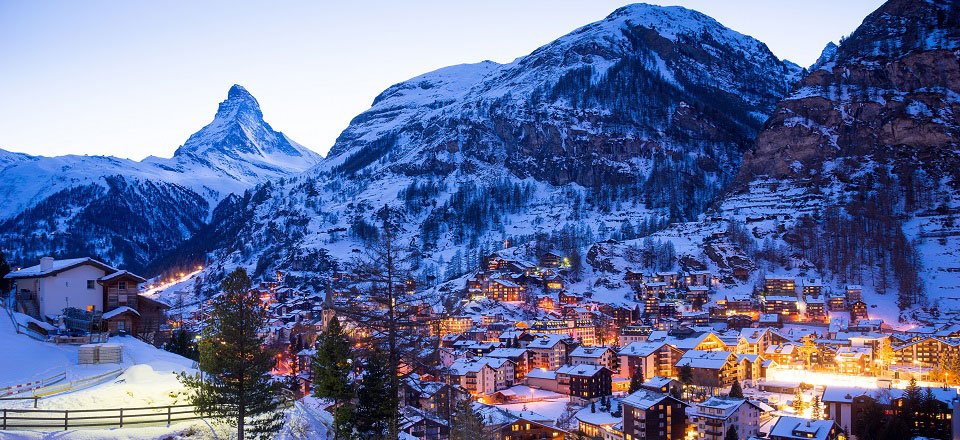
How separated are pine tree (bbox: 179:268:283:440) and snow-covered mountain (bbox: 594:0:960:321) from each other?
380 ft

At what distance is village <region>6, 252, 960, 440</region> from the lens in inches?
1478

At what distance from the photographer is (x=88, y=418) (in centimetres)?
2098

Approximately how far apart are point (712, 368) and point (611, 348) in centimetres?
1466

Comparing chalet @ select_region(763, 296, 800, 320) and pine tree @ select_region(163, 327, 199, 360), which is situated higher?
pine tree @ select_region(163, 327, 199, 360)

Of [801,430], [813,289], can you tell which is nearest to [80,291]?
[801,430]

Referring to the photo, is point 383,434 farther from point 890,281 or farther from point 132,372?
point 890,281

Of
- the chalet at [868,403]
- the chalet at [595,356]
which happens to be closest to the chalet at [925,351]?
the chalet at [868,403]

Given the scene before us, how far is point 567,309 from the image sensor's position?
123 metres

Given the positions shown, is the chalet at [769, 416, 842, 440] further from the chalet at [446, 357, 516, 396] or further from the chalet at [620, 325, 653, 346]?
the chalet at [620, 325, 653, 346]

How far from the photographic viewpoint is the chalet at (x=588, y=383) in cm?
7794

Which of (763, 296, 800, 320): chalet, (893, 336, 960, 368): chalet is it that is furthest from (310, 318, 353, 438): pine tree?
(763, 296, 800, 320): chalet

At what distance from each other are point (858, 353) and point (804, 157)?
9025cm

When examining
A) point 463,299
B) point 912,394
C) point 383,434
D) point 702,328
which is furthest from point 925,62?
point 383,434

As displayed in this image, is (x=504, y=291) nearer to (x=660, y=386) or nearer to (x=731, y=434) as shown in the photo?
(x=660, y=386)
